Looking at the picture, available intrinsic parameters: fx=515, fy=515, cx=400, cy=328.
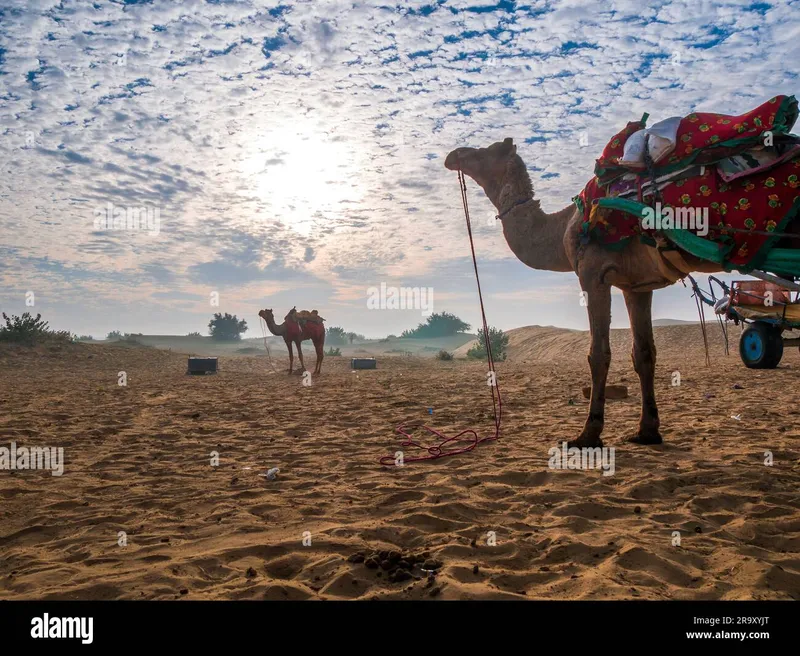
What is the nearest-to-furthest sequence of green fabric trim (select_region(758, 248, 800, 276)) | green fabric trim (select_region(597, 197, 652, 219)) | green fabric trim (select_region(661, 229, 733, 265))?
green fabric trim (select_region(758, 248, 800, 276))
green fabric trim (select_region(661, 229, 733, 265))
green fabric trim (select_region(597, 197, 652, 219))

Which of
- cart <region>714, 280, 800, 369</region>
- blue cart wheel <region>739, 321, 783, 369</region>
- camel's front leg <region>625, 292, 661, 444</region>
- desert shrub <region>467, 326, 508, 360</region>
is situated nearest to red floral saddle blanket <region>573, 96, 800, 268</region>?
camel's front leg <region>625, 292, 661, 444</region>

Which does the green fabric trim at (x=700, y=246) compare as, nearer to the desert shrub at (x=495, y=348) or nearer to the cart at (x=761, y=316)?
the cart at (x=761, y=316)

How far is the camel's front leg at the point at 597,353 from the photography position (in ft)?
18.4

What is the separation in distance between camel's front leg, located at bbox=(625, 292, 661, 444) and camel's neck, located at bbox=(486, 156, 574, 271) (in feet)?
2.94

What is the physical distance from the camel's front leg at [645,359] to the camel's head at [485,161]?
2306 mm

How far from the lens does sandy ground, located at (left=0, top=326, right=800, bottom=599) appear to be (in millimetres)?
2746

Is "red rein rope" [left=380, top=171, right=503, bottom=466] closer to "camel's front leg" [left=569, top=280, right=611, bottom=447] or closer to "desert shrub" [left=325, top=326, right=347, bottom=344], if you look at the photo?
"camel's front leg" [left=569, top=280, right=611, bottom=447]

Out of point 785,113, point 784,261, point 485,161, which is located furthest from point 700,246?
point 485,161

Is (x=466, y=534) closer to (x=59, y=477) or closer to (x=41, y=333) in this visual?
(x=59, y=477)

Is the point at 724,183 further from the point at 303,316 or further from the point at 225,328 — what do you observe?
the point at 225,328

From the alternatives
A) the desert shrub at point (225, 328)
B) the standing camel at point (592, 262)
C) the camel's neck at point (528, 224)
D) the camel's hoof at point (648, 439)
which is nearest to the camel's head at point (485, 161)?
the standing camel at point (592, 262)

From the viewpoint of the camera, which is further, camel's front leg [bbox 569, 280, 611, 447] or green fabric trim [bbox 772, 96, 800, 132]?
camel's front leg [bbox 569, 280, 611, 447]
